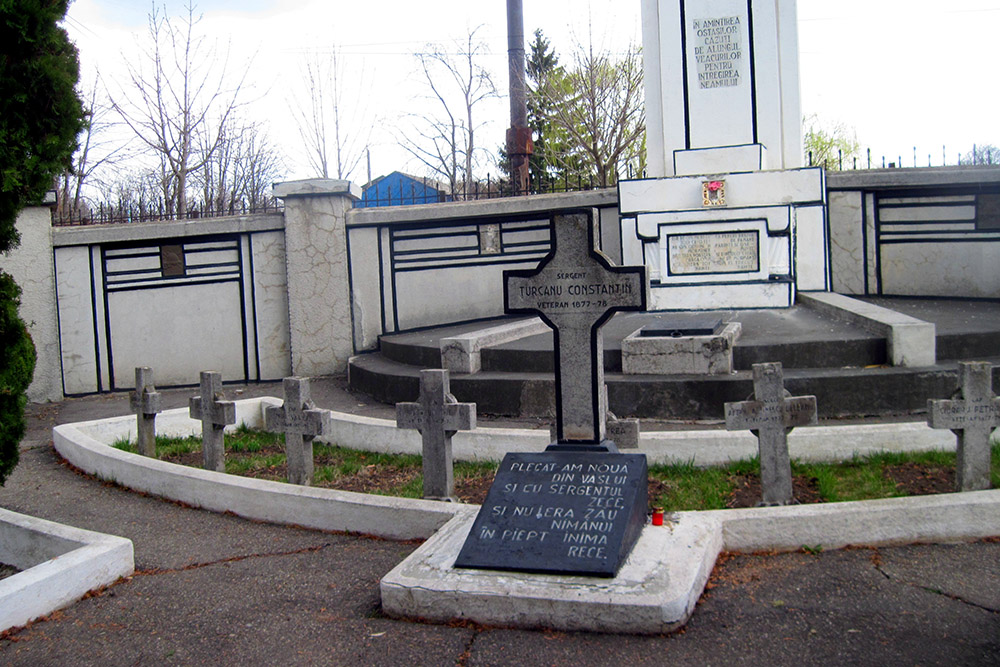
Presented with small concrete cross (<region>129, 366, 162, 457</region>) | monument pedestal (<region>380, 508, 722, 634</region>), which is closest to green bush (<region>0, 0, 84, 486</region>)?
small concrete cross (<region>129, 366, 162, 457</region>)

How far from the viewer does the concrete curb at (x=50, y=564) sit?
3.70 m

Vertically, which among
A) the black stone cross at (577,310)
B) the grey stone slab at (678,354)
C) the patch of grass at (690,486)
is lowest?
the patch of grass at (690,486)

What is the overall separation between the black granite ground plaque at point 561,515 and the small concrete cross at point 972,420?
197 cm

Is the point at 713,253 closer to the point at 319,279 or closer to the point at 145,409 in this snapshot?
the point at 319,279

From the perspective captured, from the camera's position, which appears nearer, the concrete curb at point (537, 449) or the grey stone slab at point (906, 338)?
the concrete curb at point (537, 449)

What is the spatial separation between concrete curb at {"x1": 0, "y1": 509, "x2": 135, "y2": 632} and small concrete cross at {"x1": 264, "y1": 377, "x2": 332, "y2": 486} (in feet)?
5.15

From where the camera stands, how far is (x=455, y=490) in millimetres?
5562

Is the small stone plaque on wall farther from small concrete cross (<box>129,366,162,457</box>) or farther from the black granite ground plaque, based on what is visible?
the black granite ground plaque

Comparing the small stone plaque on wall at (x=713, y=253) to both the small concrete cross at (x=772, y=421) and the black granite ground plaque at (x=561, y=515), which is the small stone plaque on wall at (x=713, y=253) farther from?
the black granite ground plaque at (x=561, y=515)

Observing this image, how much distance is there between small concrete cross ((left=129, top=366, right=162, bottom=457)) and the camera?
7102 millimetres

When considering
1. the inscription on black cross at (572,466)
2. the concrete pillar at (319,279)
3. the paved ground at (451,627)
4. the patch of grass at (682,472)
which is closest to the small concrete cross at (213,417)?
the patch of grass at (682,472)

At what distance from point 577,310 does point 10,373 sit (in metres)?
3.13

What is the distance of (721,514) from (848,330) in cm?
460

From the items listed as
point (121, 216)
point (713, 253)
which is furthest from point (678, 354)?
point (121, 216)
